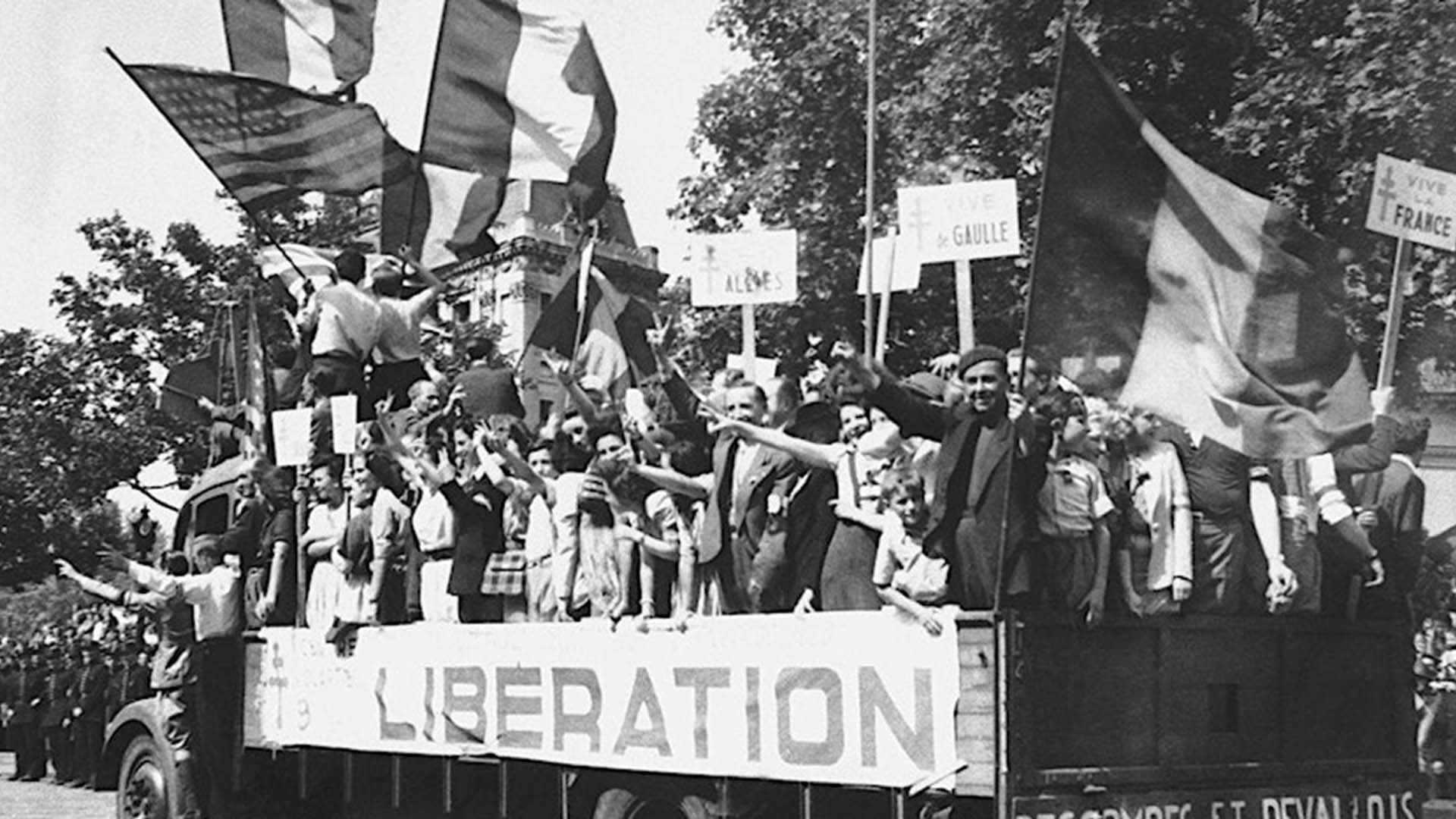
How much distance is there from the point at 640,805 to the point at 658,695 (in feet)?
1.99

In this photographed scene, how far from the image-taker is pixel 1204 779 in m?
7.79

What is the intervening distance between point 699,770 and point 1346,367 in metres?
3.17

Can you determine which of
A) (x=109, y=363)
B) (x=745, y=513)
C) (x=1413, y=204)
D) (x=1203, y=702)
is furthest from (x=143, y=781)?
(x=109, y=363)

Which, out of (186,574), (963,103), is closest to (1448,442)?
(963,103)

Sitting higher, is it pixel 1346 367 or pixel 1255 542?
pixel 1346 367

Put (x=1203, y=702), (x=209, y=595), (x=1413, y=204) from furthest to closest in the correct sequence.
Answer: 1. (x=209, y=595)
2. (x=1413, y=204)
3. (x=1203, y=702)

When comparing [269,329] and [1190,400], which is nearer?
[1190,400]

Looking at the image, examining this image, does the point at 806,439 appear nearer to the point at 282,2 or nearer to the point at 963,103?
the point at 282,2

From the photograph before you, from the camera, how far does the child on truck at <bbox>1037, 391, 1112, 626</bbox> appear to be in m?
7.49

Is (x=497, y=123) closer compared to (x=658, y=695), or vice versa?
(x=658, y=695)

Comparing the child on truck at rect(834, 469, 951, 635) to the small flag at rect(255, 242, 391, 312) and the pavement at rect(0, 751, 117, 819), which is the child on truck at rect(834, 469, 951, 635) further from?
the pavement at rect(0, 751, 117, 819)

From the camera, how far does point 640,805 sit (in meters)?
9.20

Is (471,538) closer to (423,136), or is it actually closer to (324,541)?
(324,541)

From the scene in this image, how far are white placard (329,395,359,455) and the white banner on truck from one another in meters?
1.13
